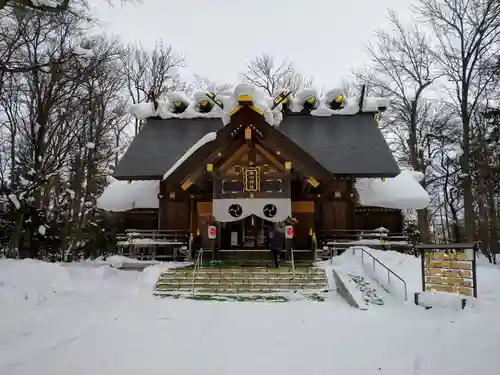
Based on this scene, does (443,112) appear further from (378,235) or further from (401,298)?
(401,298)

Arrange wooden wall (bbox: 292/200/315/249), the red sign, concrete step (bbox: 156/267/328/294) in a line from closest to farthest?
concrete step (bbox: 156/267/328/294) → the red sign → wooden wall (bbox: 292/200/315/249)

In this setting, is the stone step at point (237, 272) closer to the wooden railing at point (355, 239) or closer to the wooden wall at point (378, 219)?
the wooden railing at point (355, 239)

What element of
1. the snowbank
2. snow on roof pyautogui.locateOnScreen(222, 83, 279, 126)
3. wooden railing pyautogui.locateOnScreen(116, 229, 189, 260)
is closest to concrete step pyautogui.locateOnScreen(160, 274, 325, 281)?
the snowbank

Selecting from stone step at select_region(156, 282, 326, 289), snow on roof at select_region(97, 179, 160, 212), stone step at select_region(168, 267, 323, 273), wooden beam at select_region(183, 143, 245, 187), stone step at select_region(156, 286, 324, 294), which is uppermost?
wooden beam at select_region(183, 143, 245, 187)

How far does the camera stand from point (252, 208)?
50.1 feet

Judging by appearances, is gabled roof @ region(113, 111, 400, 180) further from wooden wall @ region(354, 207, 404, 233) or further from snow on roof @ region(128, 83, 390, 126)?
wooden wall @ region(354, 207, 404, 233)

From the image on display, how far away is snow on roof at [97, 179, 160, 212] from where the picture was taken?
753 inches

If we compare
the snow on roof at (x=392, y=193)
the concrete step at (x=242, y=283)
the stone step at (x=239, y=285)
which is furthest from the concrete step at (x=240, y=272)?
the snow on roof at (x=392, y=193)

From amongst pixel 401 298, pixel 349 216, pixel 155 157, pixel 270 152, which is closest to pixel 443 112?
pixel 349 216

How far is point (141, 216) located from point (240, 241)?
17.0ft

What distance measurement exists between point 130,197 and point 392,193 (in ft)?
38.5

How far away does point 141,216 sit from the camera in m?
19.9

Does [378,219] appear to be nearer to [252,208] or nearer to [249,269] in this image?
[252,208]

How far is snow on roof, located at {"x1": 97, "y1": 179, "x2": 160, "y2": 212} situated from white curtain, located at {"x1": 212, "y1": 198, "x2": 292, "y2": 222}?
16.0 feet
